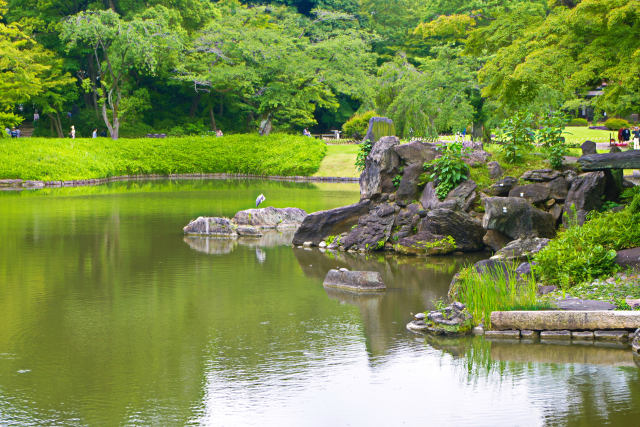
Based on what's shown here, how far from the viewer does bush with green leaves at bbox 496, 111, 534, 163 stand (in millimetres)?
19188

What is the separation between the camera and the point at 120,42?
45.9m

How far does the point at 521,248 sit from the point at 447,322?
5.01 m

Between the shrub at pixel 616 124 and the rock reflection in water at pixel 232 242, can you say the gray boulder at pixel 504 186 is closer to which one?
the rock reflection in water at pixel 232 242

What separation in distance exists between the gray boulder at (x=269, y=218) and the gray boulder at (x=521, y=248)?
8627 mm

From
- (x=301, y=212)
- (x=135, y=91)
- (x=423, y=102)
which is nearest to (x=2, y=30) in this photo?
(x=135, y=91)

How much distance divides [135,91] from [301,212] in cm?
3244

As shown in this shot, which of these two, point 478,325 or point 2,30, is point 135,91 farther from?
point 478,325

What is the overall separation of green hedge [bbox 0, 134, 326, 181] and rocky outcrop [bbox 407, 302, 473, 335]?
32.1 metres

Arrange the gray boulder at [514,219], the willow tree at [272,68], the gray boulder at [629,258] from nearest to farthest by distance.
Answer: the gray boulder at [629,258] < the gray boulder at [514,219] < the willow tree at [272,68]

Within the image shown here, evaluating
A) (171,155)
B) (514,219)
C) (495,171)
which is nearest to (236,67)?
(171,155)

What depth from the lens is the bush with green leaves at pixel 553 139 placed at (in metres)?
18.3

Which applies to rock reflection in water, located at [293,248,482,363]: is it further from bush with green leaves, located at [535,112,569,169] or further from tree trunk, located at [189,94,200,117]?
tree trunk, located at [189,94,200,117]

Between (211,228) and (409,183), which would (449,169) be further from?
(211,228)

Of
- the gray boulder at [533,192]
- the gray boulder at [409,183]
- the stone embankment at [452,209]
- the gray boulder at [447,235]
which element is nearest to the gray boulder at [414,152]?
the stone embankment at [452,209]
